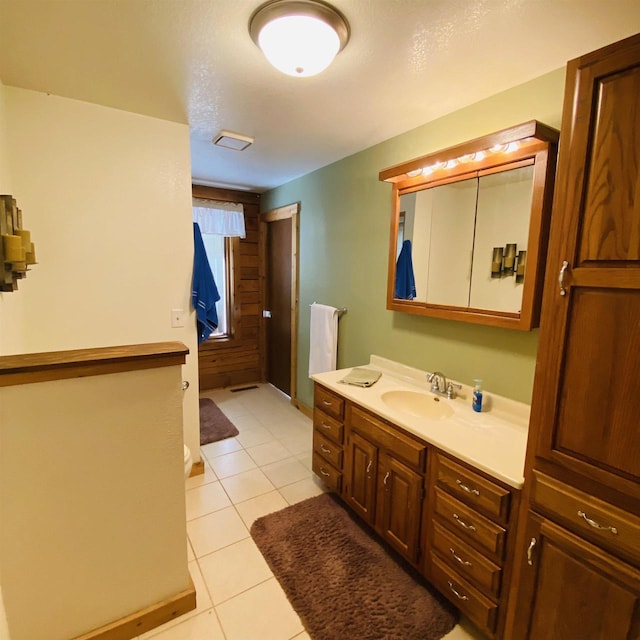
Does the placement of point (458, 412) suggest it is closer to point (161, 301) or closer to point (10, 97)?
point (161, 301)

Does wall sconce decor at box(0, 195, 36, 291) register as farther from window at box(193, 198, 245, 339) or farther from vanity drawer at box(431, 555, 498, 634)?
window at box(193, 198, 245, 339)

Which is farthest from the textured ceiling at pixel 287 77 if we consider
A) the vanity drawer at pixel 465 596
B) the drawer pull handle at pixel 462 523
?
the vanity drawer at pixel 465 596

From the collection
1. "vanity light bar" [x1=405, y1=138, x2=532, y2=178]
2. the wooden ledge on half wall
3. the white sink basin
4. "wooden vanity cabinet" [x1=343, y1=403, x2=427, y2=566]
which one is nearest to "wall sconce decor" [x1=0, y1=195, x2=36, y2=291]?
the wooden ledge on half wall

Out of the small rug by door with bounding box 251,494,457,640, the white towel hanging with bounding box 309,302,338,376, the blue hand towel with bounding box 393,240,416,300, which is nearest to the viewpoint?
the small rug by door with bounding box 251,494,457,640

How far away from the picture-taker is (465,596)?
4.69 feet

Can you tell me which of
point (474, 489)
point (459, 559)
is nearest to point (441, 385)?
point (474, 489)

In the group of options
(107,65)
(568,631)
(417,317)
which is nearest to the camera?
(568,631)

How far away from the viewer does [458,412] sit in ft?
5.97

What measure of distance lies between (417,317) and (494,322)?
0.58 meters

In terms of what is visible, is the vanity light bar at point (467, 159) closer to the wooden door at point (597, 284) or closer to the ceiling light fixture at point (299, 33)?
the wooden door at point (597, 284)

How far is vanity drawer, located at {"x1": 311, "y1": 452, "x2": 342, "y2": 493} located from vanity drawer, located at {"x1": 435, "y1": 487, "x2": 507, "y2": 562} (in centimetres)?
80

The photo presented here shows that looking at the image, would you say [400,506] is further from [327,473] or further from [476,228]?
[476,228]

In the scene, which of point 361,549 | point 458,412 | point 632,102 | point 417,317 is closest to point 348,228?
point 417,317

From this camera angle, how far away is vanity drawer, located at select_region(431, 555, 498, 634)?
134 centimetres
